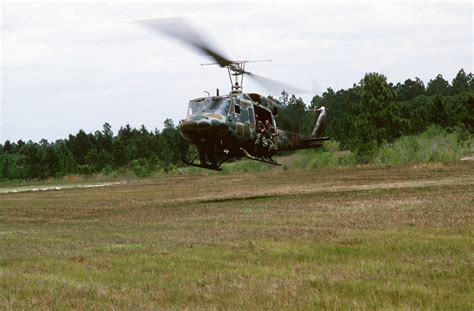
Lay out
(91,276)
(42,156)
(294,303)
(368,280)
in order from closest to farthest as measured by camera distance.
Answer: (294,303) → (368,280) → (91,276) → (42,156)

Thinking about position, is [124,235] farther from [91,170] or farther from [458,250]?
[91,170]

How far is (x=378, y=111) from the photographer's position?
11694 centimetres

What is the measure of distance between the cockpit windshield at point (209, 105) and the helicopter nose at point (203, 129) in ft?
2.12

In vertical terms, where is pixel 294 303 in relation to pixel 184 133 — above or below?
below

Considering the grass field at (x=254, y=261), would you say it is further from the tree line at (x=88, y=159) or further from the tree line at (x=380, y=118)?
the tree line at (x=88, y=159)

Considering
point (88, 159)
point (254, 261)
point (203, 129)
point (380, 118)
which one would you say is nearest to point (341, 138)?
point (380, 118)

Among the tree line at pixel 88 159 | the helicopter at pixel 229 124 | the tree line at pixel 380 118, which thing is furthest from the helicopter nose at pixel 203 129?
the tree line at pixel 88 159

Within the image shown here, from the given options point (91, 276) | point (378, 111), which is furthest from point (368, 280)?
point (378, 111)

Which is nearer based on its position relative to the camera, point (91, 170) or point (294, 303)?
point (294, 303)

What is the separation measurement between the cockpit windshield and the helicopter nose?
25.5 inches

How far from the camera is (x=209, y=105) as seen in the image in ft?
118

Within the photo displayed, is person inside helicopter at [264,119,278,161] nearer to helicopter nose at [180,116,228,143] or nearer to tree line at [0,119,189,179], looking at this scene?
helicopter nose at [180,116,228,143]

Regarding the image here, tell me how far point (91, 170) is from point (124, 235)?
346 ft

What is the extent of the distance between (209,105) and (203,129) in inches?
63.3
